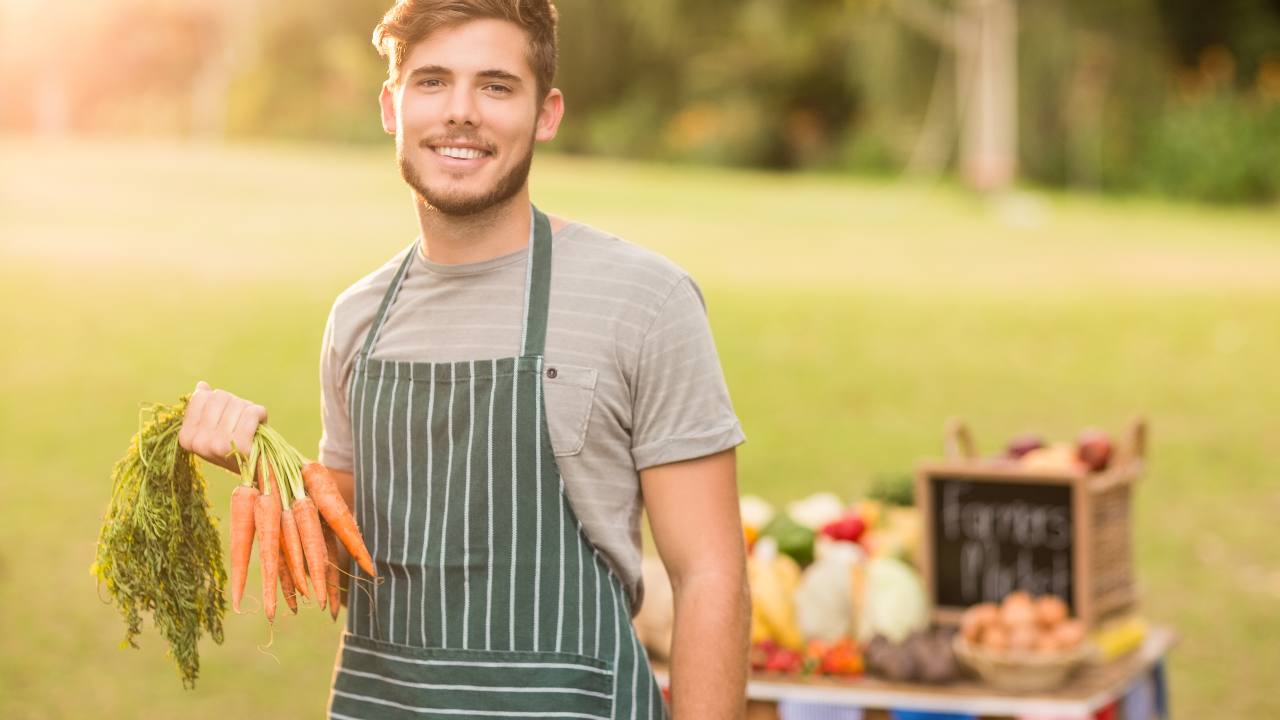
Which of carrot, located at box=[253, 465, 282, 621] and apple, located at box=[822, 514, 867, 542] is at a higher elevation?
carrot, located at box=[253, 465, 282, 621]

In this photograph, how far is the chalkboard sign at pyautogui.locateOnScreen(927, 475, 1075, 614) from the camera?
14.0 ft

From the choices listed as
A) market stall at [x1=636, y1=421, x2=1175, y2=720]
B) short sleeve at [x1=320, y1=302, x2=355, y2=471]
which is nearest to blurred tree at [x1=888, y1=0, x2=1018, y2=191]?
market stall at [x1=636, y1=421, x2=1175, y2=720]

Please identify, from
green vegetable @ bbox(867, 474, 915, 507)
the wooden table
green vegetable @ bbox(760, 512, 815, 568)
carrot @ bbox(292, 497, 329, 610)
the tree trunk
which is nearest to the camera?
carrot @ bbox(292, 497, 329, 610)

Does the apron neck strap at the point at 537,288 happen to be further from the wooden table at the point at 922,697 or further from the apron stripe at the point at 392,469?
the wooden table at the point at 922,697

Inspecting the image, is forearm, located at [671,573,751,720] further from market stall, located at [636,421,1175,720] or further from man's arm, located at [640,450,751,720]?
market stall, located at [636,421,1175,720]

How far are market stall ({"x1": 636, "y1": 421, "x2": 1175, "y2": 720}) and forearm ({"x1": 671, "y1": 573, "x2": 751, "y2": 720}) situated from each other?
165 centimetres

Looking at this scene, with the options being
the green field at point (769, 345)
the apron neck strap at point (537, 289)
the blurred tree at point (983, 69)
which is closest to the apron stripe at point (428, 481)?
the apron neck strap at point (537, 289)

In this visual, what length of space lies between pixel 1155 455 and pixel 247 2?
954 inches

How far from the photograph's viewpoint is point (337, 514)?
218 centimetres

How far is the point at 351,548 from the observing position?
218 cm

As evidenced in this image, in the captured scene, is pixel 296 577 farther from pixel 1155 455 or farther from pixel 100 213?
pixel 100 213

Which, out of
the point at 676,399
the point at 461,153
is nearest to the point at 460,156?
the point at 461,153

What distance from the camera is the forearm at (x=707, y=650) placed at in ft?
6.96

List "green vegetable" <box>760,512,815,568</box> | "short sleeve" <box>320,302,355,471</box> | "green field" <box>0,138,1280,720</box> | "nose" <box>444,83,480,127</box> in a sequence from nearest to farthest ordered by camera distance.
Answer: "nose" <box>444,83,480,127</box> < "short sleeve" <box>320,302,355,471</box> < "green vegetable" <box>760,512,815,568</box> < "green field" <box>0,138,1280,720</box>
